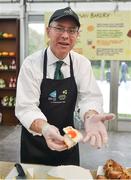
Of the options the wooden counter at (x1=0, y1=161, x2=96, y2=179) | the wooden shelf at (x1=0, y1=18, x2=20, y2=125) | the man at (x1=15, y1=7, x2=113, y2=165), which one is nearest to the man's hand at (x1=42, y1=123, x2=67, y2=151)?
the man at (x1=15, y1=7, x2=113, y2=165)

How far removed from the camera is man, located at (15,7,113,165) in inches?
64.4

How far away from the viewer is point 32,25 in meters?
5.41

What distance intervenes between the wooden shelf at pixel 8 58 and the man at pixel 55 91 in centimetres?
358

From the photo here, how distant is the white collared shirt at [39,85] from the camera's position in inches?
66.5

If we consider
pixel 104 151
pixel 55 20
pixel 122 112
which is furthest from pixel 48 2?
pixel 55 20

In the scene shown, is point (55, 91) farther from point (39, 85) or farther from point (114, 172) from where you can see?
point (114, 172)

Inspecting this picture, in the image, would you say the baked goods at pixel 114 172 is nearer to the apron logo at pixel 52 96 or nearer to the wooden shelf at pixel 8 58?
the apron logo at pixel 52 96

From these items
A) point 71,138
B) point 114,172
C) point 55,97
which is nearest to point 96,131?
point 71,138

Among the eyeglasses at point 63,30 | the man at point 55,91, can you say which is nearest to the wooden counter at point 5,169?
the man at point 55,91

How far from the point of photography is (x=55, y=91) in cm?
180

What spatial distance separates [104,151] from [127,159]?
0.40 meters

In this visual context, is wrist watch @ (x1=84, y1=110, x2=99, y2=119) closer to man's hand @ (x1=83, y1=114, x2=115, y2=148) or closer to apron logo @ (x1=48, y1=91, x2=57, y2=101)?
man's hand @ (x1=83, y1=114, x2=115, y2=148)

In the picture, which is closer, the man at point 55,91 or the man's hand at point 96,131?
the man's hand at point 96,131

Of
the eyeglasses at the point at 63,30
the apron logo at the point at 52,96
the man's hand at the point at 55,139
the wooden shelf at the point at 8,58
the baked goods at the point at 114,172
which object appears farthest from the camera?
the wooden shelf at the point at 8,58
